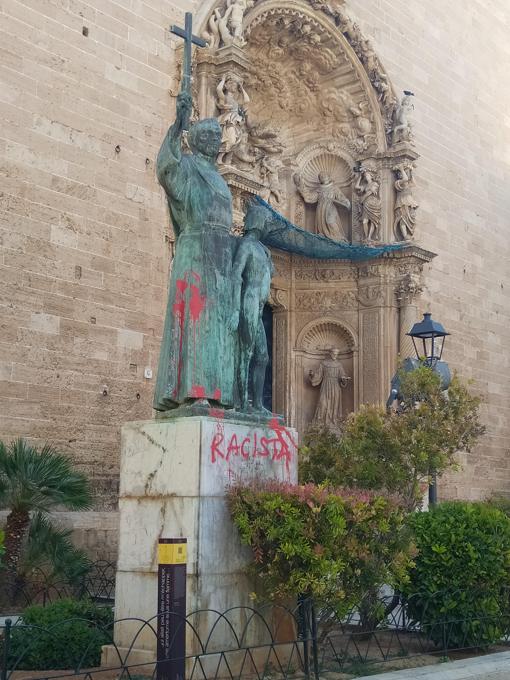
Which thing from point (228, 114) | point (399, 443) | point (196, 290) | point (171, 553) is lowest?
point (171, 553)

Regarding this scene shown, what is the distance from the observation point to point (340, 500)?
6.23m

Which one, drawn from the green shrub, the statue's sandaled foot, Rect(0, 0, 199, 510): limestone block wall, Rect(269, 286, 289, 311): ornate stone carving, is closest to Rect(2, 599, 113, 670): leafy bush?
the statue's sandaled foot

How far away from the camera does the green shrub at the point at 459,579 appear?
7.53 metres

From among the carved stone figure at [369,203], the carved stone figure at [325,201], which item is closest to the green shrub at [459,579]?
the carved stone figure at [369,203]

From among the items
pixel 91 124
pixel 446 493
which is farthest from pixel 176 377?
pixel 446 493

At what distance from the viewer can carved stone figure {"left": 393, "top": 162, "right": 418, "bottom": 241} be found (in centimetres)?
1630

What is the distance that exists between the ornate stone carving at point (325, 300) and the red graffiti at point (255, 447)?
9.62 m

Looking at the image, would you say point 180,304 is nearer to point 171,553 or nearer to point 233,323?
point 233,323

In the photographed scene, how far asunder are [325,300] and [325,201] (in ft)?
5.90

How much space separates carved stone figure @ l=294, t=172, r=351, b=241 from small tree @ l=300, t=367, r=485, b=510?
6370 mm

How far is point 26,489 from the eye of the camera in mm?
8898

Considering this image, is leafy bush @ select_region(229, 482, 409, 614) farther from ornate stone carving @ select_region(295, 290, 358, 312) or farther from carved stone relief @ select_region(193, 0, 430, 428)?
ornate stone carving @ select_region(295, 290, 358, 312)

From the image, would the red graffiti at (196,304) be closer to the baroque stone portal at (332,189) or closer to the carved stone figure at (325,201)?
the baroque stone portal at (332,189)

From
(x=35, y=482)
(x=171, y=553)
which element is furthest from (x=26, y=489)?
(x=171, y=553)
